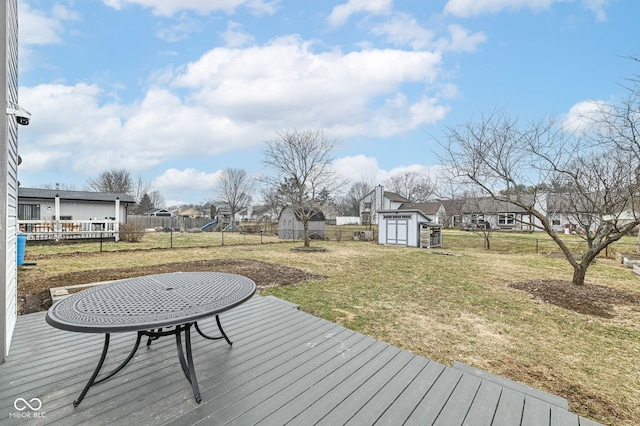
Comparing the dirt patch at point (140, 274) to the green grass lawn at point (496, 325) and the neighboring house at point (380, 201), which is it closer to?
the green grass lawn at point (496, 325)

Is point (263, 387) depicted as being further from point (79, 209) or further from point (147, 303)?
point (79, 209)

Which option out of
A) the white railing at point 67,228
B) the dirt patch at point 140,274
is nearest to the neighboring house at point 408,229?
the dirt patch at point 140,274

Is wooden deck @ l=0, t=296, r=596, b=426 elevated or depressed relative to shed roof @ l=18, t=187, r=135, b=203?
depressed

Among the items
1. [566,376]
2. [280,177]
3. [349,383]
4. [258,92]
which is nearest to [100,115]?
[258,92]

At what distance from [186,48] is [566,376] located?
11.5m

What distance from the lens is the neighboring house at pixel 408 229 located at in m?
15.7

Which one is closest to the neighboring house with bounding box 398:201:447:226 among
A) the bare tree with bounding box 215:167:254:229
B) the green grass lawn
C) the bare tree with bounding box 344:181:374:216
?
the bare tree with bounding box 344:181:374:216

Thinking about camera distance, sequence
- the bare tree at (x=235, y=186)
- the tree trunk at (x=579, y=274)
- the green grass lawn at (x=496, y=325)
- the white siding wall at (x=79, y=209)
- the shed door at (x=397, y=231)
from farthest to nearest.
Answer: the bare tree at (x=235, y=186)
the shed door at (x=397, y=231)
the white siding wall at (x=79, y=209)
the tree trunk at (x=579, y=274)
the green grass lawn at (x=496, y=325)

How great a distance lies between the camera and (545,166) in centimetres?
666

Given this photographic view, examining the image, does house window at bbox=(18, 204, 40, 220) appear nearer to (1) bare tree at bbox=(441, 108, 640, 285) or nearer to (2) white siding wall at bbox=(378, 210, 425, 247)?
(2) white siding wall at bbox=(378, 210, 425, 247)

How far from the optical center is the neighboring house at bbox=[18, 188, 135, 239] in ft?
44.7

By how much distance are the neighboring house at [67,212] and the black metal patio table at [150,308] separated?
45.3ft

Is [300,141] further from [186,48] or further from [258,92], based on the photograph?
[186,48]

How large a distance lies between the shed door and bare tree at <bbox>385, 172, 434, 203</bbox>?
24065 mm
